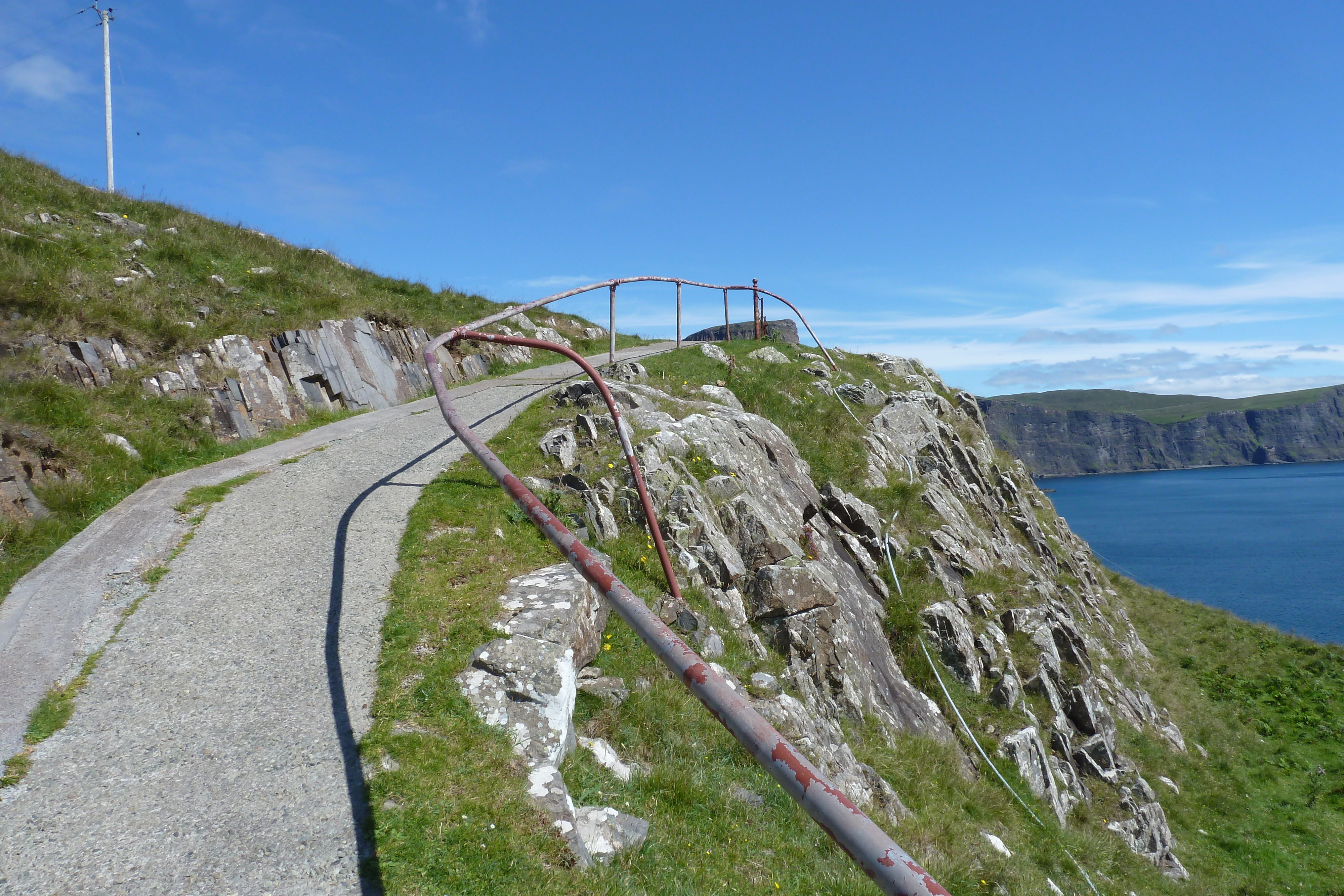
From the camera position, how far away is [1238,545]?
8900 centimetres

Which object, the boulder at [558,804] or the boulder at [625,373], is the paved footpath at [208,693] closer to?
the boulder at [558,804]

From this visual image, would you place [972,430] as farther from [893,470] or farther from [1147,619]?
[1147,619]

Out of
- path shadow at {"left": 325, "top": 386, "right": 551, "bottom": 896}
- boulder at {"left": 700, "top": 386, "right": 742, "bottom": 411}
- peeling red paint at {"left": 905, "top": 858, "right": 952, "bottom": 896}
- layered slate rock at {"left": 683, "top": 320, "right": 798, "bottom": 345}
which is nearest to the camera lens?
peeling red paint at {"left": 905, "top": 858, "right": 952, "bottom": 896}

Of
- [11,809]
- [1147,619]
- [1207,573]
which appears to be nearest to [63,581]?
[11,809]

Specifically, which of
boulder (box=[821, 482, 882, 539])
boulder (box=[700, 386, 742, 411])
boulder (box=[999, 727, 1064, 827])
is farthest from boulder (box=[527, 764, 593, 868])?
boulder (box=[700, 386, 742, 411])

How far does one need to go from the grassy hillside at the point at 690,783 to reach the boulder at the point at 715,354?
1.10 meters

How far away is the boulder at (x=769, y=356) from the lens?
21.4 m

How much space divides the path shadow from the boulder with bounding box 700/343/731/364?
40.0ft

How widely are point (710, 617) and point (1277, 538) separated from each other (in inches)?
4655

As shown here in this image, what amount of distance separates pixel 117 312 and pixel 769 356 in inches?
647

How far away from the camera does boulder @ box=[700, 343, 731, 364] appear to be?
1919 centimetres

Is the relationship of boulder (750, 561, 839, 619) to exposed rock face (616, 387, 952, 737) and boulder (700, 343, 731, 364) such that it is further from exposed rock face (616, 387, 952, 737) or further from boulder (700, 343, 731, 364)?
boulder (700, 343, 731, 364)

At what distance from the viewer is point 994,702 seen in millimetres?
12180

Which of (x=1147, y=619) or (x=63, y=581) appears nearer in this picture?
(x=63, y=581)
